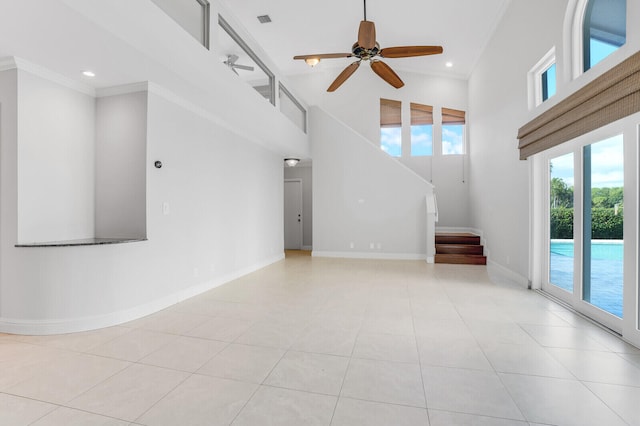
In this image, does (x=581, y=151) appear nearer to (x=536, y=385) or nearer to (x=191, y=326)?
(x=536, y=385)

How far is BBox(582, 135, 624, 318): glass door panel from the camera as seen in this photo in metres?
3.20

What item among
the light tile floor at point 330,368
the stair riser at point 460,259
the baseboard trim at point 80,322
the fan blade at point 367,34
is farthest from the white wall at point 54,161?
the stair riser at point 460,259

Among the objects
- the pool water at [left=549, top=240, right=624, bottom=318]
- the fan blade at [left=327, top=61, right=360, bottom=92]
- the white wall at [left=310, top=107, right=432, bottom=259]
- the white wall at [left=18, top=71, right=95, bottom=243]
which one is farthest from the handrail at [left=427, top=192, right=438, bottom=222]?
the white wall at [left=18, top=71, right=95, bottom=243]

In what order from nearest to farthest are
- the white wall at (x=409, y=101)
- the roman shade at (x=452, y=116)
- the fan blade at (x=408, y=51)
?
the fan blade at (x=408, y=51)
the white wall at (x=409, y=101)
the roman shade at (x=452, y=116)

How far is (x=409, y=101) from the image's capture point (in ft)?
32.1

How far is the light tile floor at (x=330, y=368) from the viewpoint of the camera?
190 centimetres

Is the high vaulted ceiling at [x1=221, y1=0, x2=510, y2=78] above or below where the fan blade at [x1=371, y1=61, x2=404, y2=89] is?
above

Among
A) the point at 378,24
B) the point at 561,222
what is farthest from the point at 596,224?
the point at 378,24

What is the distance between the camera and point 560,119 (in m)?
3.77

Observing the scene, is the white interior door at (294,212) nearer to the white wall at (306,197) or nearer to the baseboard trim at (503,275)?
the white wall at (306,197)

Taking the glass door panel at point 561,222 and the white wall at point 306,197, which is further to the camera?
the white wall at point 306,197

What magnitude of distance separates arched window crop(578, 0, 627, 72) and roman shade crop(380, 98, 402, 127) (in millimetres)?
6305

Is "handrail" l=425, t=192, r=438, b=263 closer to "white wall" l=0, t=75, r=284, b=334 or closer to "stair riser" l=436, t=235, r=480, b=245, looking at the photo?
"stair riser" l=436, t=235, r=480, b=245

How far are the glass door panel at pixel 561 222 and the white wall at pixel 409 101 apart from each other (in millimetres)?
4681
